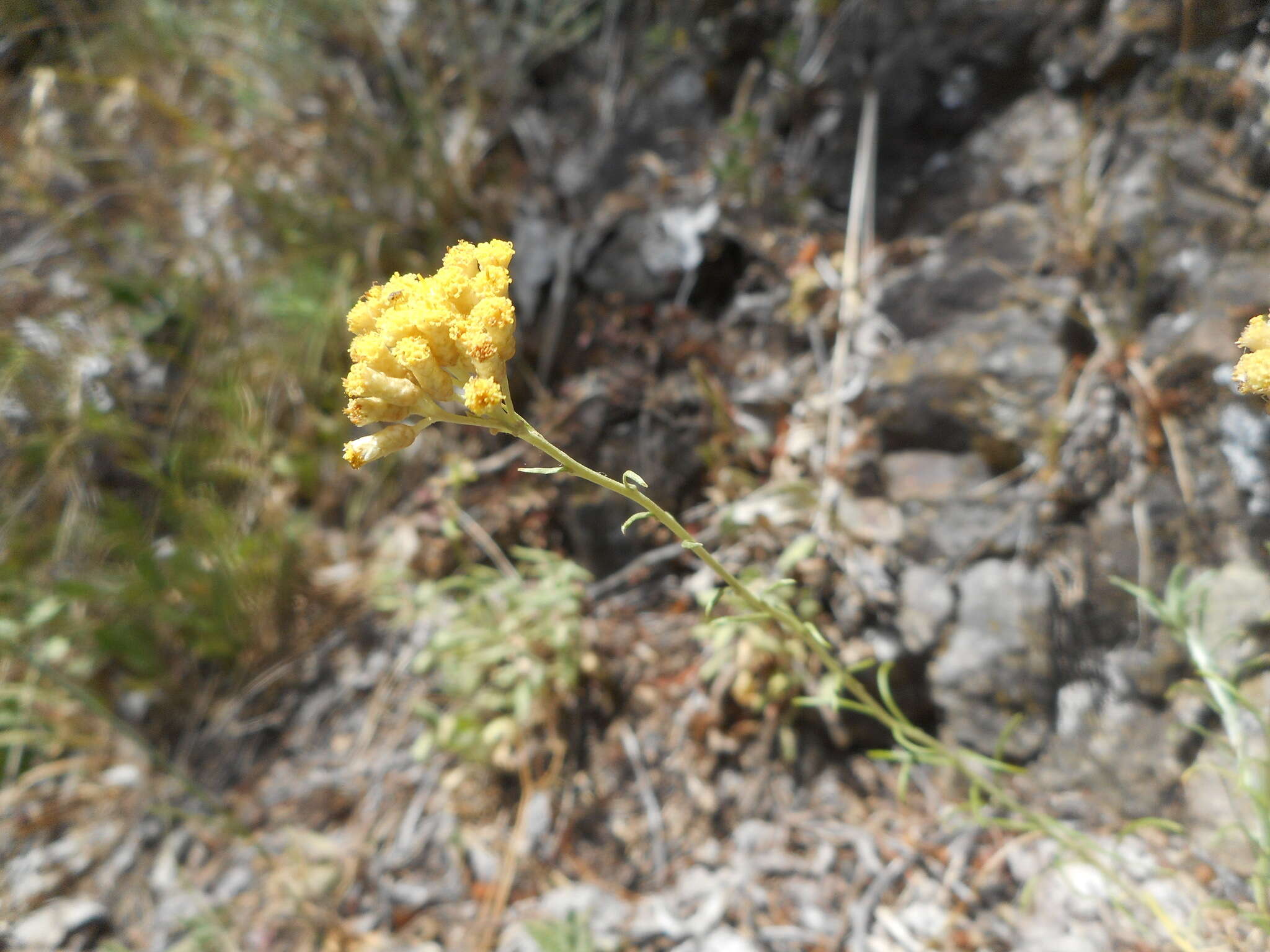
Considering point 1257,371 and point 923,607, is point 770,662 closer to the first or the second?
point 923,607

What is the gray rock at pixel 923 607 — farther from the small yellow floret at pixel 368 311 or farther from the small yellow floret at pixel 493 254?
the small yellow floret at pixel 368 311

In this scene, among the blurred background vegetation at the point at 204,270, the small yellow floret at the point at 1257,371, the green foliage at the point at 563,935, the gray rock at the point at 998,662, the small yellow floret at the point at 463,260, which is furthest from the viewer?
the blurred background vegetation at the point at 204,270

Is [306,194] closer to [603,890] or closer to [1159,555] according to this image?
[603,890]

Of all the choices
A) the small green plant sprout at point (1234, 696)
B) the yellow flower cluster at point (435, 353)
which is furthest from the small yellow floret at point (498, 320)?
the small green plant sprout at point (1234, 696)

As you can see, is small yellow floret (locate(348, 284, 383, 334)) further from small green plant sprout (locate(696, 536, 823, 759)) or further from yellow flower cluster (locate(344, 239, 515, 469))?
small green plant sprout (locate(696, 536, 823, 759))

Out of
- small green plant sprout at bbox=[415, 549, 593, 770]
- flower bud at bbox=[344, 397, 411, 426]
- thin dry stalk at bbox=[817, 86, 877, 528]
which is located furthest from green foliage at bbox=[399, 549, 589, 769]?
flower bud at bbox=[344, 397, 411, 426]

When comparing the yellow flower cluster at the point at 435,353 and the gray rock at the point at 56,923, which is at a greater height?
the yellow flower cluster at the point at 435,353

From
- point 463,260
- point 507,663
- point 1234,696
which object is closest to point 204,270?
point 507,663
